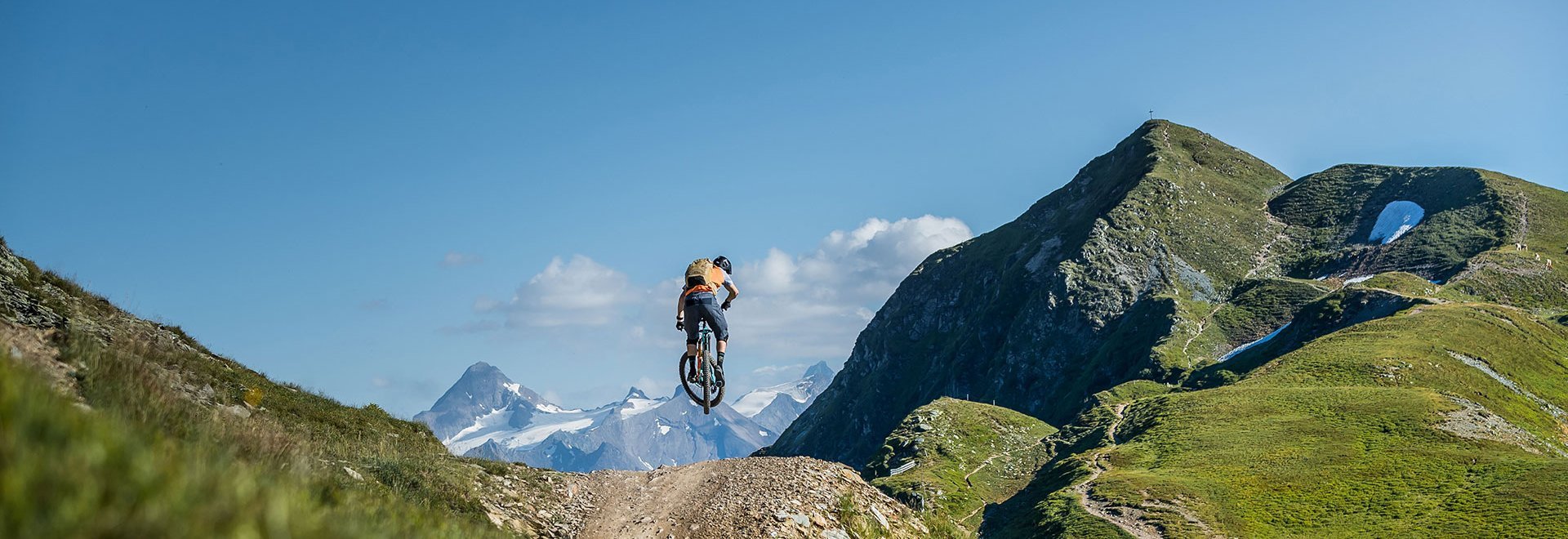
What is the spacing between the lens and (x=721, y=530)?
23.0 metres

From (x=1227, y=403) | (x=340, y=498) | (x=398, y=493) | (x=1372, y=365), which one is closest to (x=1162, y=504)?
(x=1227, y=403)

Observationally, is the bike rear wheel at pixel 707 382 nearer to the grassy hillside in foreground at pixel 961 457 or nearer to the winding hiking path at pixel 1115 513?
the winding hiking path at pixel 1115 513

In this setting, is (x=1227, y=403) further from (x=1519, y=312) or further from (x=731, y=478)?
(x=731, y=478)

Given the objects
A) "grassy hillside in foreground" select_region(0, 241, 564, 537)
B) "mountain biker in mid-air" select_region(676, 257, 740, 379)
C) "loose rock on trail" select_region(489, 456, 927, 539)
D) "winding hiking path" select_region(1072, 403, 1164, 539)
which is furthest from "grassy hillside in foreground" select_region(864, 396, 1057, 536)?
"grassy hillside in foreground" select_region(0, 241, 564, 537)

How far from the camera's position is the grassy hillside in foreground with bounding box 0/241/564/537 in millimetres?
5324

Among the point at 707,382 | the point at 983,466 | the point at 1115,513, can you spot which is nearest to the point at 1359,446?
the point at 1115,513

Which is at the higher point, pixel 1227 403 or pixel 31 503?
pixel 1227 403

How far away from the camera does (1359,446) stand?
3226 inches

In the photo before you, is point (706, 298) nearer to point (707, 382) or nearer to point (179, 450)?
point (707, 382)

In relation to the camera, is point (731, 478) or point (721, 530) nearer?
point (721, 530)

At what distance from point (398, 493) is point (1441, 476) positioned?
80.9m

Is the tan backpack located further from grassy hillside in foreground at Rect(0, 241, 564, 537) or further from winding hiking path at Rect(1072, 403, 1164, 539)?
winding hiking path at Rect(1072, 403, 1164, 539)

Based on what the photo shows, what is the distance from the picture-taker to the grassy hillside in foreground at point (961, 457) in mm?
112938

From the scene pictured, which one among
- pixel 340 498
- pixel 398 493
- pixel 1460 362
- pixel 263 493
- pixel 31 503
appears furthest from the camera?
pixel 1460 362
